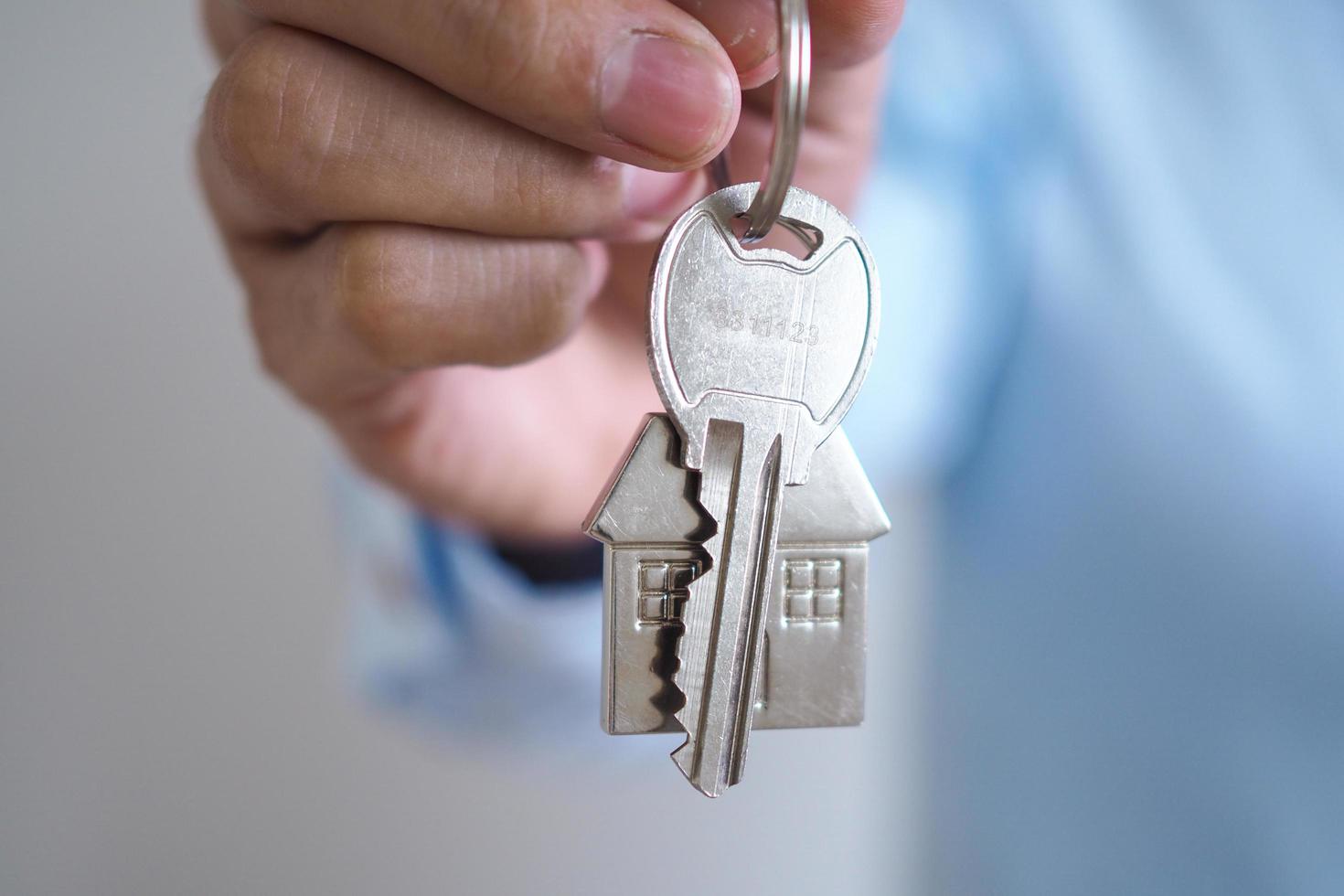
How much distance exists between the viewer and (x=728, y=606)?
16.2 inches

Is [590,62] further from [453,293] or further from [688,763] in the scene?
[688,763]

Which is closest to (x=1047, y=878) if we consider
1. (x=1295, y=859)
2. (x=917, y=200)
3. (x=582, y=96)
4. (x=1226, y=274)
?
(x=1295, y=859)

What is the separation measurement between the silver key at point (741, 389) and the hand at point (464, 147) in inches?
2.0

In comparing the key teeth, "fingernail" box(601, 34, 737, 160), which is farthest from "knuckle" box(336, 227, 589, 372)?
the key teeth

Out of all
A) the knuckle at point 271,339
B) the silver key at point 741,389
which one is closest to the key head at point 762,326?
the silver key at point 741,389

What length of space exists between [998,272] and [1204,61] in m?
0.30

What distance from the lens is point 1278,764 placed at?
860mm

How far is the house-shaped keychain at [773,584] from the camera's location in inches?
15.8

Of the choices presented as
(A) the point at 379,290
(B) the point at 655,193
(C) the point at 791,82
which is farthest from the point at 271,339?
(C) the point at 791,82

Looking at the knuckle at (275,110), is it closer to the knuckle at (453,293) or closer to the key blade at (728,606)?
the knuckle at (453,293)

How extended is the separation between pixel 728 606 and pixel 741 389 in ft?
0.31

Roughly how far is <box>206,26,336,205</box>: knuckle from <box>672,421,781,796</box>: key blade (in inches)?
8.7

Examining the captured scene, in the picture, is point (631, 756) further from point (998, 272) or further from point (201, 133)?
point (201, 133)

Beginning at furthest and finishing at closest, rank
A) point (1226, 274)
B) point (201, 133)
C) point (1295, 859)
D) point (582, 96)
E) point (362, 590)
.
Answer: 1. point (362, 590)
2. point (1226, 274)
3. point (1295, 859)
4. point (201, 133)
5. point (582, 96)
